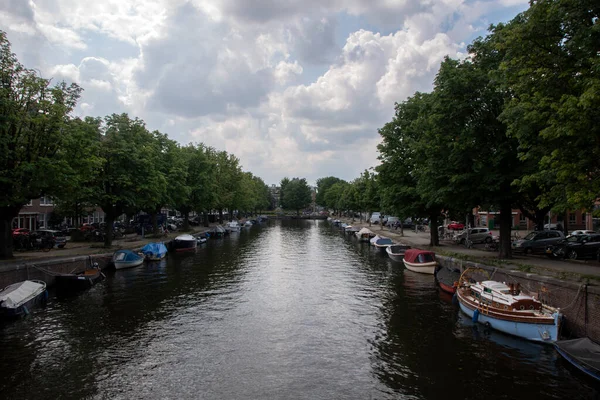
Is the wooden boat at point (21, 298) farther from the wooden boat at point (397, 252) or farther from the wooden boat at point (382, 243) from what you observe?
the wooden boat at point (382, 243)

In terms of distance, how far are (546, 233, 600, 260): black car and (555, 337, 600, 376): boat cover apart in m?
16.4

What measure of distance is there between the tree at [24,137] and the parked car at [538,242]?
3653 centimetres

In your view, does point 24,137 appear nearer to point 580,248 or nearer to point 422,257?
point 422,257

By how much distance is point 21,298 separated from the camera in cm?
2070

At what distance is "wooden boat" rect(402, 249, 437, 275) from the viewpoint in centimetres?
3275

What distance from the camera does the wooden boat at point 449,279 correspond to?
987 inches

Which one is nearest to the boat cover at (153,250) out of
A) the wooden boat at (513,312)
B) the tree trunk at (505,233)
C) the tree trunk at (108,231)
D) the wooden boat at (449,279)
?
the tree trunk at (108,231)

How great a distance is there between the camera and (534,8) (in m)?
16.3

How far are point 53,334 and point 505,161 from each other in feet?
88.2

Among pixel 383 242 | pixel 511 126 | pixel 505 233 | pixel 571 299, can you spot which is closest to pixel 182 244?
pixel 383 242

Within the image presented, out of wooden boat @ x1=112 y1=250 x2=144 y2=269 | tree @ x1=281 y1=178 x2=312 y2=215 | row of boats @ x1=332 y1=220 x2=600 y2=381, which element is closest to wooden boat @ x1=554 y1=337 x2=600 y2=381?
row of boats @ x1=332 y1=220 x2=600 y2=381

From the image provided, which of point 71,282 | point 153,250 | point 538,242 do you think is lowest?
point 71,282

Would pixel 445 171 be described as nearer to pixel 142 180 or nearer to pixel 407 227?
pixel 142 180

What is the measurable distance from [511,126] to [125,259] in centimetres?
3142
